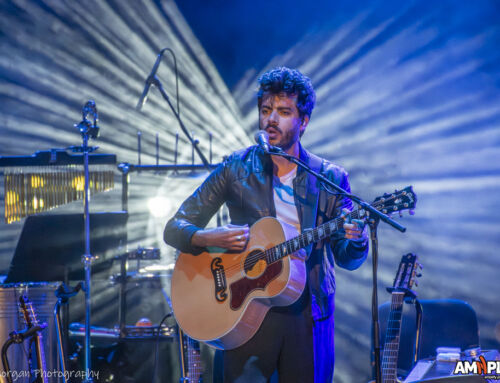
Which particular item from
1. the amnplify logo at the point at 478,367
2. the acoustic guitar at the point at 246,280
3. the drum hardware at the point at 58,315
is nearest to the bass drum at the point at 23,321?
the drum hardware at the point at 58,315

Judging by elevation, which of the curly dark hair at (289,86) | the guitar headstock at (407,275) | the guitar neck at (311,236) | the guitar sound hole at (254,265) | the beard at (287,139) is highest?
the curly dark hair at (289,86)

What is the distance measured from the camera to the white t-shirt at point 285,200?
2521mm

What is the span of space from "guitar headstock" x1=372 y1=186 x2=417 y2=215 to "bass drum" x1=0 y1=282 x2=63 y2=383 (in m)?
2.63

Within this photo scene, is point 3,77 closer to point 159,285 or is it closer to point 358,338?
point 159,285

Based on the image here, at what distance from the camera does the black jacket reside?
241cm

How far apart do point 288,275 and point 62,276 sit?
2.55 metres

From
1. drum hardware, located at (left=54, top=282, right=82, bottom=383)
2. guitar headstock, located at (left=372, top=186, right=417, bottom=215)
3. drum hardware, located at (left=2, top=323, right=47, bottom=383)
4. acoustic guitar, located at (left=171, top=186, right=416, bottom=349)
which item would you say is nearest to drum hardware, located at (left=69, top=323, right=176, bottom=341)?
drum hardware, located at (left=54, top=282, right=82, bottom=383)

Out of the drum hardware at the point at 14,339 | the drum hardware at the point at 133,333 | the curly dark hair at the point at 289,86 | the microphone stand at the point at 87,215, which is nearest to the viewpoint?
the curly dark hair at the point at 289,86

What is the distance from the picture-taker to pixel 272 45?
5508 mm

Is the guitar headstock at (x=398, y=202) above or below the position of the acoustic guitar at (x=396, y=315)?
above

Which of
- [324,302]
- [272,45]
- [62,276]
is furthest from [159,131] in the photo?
[324,302]

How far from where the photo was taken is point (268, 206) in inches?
99.7

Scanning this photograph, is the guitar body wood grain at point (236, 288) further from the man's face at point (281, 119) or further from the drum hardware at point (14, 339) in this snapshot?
the drum hardware at point (14, 339)

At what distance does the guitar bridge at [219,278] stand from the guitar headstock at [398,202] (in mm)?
892
